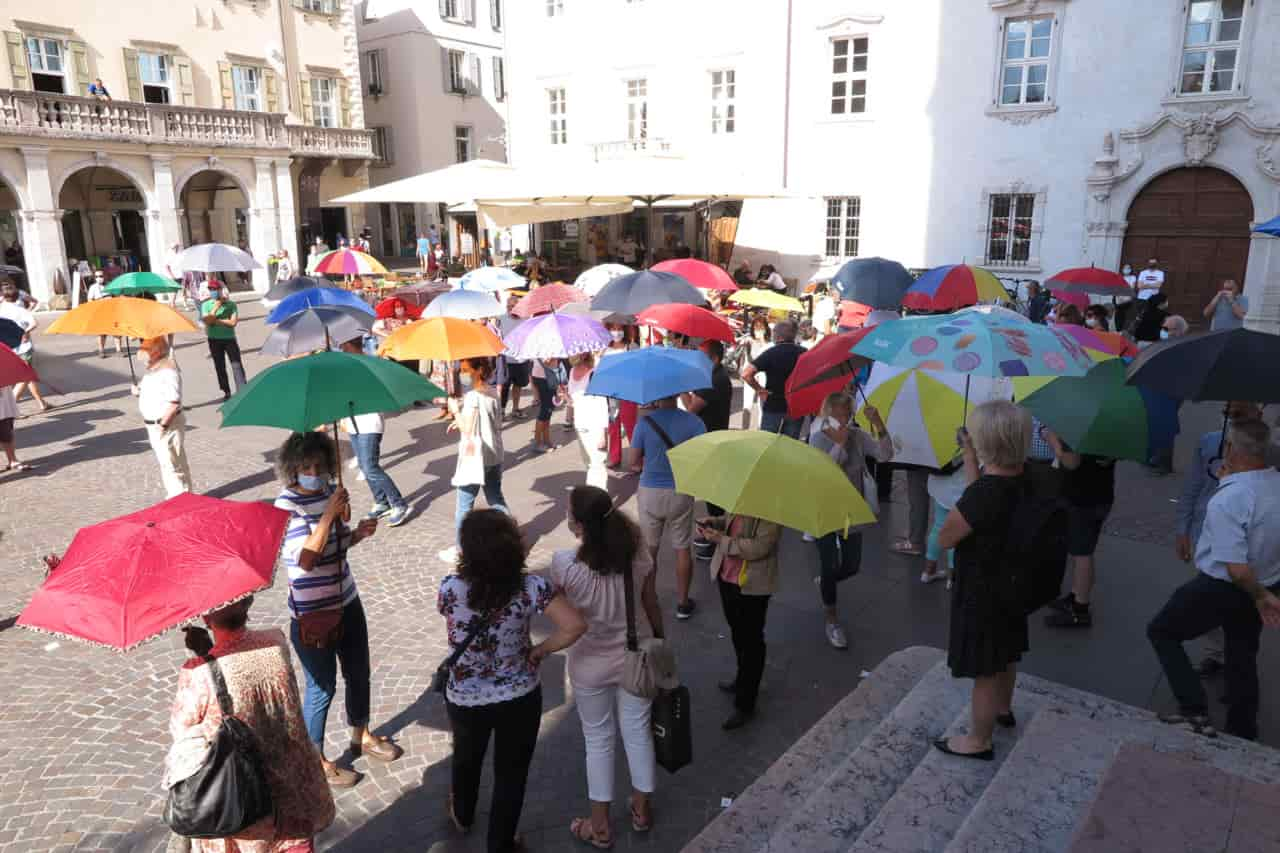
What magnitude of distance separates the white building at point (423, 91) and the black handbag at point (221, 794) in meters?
35.1

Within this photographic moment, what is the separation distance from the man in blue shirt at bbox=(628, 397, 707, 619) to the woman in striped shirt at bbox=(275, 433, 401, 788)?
6.94ft

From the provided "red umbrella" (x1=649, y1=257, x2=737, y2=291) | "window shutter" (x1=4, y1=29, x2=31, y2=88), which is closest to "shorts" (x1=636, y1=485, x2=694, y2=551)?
"red umbrella" (x1=649, y1=257, x2=737, y2=291)

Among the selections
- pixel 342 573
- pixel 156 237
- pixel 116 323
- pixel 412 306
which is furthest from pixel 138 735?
pixel 156 237

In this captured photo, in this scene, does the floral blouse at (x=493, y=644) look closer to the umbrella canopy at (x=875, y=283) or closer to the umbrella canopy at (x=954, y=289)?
the umbrella canopy at (x=954, y=289)

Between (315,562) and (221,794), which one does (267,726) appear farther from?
(315,562)

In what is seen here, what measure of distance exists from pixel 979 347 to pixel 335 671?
378 cm

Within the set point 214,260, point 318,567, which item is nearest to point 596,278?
point 214,260

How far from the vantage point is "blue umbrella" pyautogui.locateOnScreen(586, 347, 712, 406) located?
5516 millimetres

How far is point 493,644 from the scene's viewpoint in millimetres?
3428

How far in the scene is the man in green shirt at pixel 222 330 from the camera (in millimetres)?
11969

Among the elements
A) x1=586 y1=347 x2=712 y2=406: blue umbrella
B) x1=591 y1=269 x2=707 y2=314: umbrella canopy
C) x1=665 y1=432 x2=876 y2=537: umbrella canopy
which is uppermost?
x1=591 y1=269 x2=707 y2=314: umbrella canopy

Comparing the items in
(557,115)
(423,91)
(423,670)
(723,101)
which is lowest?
(423,670)

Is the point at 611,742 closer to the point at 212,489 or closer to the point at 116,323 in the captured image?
the point at 116,323

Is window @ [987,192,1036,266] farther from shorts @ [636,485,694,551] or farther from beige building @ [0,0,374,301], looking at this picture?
beige building @ [0,0,374,301]
